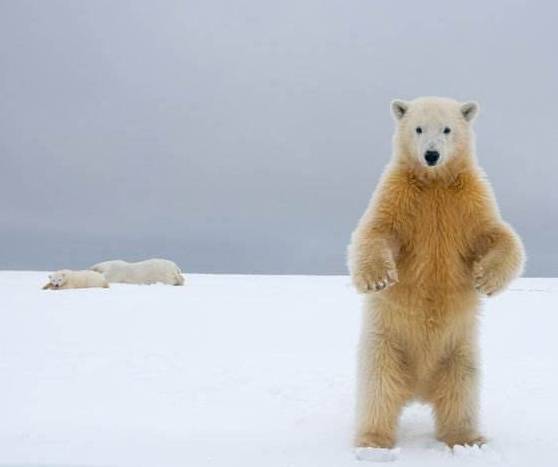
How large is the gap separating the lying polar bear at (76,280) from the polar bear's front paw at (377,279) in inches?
371

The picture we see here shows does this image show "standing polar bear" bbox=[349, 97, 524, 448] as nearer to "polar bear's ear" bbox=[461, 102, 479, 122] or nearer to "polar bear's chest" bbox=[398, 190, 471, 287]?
"polar bear's chest" bbox=[398, 190, 471, 287]

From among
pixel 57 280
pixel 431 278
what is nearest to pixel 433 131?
pixel 431 278

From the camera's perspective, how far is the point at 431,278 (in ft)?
8.71

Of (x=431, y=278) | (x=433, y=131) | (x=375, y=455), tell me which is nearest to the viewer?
(x=375, y=455)

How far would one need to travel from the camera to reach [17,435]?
2723 millimetres

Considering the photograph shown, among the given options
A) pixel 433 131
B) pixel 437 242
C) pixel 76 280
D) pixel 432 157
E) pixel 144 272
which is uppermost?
pixel 144 272

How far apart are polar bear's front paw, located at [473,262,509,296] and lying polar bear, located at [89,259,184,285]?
10355mm

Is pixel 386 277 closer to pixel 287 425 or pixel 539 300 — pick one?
pixel 287 425

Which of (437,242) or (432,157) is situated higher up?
(432,157)

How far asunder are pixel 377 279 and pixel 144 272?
11677 mm

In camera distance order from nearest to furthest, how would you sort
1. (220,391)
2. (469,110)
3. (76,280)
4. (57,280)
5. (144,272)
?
1. (469,110)
2. (220,391)
3. (57,280)
4. (76,280)
5. (144,272)

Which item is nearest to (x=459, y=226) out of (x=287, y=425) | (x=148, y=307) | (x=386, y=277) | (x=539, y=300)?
(x=386, y=277)

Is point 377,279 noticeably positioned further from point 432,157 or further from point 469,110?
point 469,110

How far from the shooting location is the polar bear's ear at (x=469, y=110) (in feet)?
9.66
